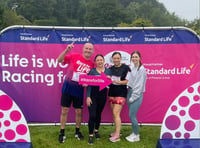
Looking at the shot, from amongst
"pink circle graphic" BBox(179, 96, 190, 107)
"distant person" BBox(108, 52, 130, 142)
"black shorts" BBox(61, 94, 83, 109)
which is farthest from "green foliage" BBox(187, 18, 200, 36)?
"black shorts" BBox(61, 94, 83, 109)

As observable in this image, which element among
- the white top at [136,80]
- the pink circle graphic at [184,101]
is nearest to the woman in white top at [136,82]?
the white top at [136,80]

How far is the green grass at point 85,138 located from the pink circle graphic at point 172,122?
0.48 m

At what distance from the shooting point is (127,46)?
5.70 meters

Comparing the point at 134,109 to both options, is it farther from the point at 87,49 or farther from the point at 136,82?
the point at 87,49

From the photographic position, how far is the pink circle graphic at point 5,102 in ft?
16.3

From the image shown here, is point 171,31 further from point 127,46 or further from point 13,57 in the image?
point 13,57

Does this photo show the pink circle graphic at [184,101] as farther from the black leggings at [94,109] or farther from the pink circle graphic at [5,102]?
the pink circle graphic at [5,102]

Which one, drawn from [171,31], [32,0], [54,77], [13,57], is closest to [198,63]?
[171,31]

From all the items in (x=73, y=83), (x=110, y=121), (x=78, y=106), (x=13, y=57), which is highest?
(x=13, y=57)

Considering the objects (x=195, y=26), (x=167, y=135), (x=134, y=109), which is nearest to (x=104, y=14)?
(x=195, y=26)

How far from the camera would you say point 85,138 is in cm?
552

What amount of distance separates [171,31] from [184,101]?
4.49ft

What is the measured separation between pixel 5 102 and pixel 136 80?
224cm

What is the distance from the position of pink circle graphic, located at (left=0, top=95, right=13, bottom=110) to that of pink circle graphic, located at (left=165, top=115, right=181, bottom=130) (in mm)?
2657
